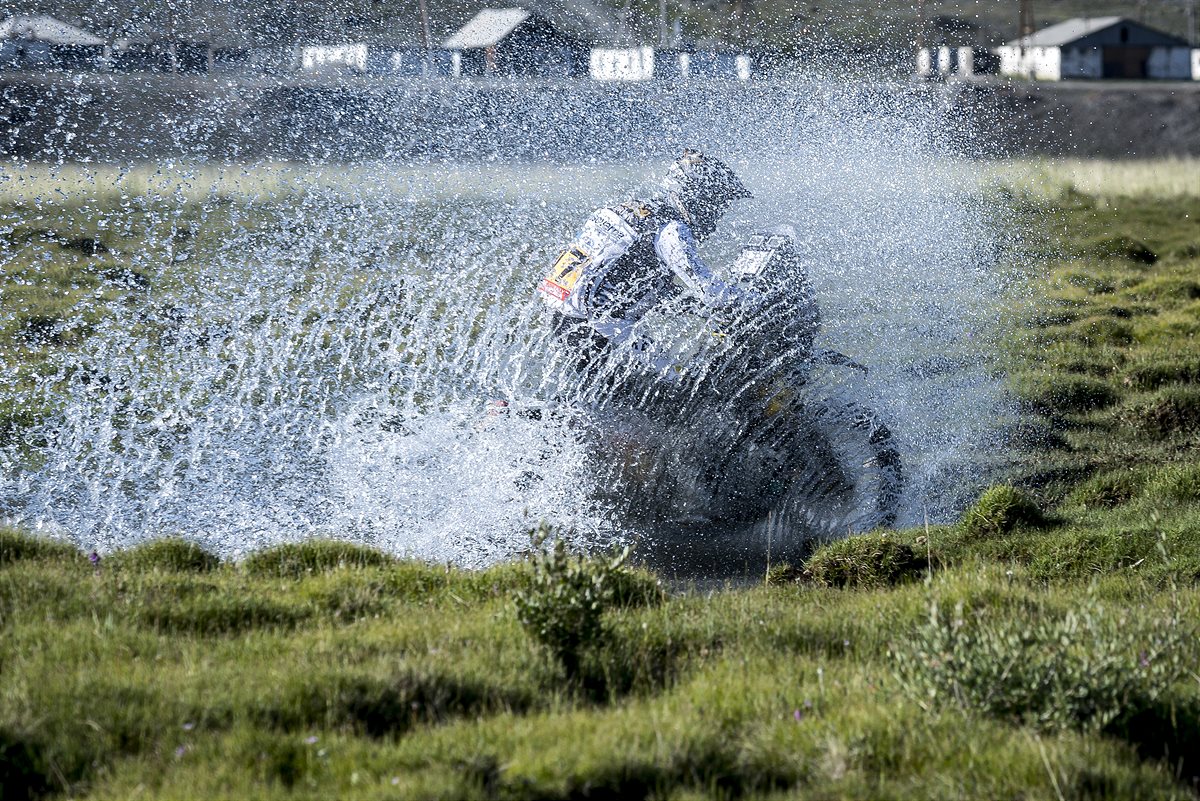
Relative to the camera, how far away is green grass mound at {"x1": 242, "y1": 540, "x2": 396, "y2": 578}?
7227mm

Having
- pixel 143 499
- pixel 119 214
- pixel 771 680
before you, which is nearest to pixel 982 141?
pixel 119 214

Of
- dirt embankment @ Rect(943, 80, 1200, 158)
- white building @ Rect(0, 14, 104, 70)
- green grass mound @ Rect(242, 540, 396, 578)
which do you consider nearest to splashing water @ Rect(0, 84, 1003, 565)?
green grass mound @ Rect(242, 540, 396, 578)

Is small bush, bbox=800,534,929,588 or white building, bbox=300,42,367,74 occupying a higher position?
white building, bbox=300,42,367,74

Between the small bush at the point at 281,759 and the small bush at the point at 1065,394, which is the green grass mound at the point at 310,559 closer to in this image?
the small bush at the point at 281,759

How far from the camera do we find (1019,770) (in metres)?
4.22

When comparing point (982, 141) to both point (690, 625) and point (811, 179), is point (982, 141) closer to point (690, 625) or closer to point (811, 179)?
point (811, 179)

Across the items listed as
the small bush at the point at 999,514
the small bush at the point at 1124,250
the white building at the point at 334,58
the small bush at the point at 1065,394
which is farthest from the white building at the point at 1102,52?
the small bush at the point at 999,514

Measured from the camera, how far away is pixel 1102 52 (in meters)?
68.6

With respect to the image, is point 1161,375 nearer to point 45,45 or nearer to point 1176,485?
point 1176,485

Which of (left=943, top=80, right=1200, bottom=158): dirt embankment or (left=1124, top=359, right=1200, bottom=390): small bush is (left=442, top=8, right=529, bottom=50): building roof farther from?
(left=1124, top=359, right=1200, bottom=390): small bush

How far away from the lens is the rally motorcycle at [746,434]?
1020cm

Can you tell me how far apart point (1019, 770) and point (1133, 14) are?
285 ft

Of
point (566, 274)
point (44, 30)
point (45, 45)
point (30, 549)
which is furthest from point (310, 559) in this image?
point (44, 30)

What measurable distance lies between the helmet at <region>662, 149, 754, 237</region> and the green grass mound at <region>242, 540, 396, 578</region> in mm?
4938
